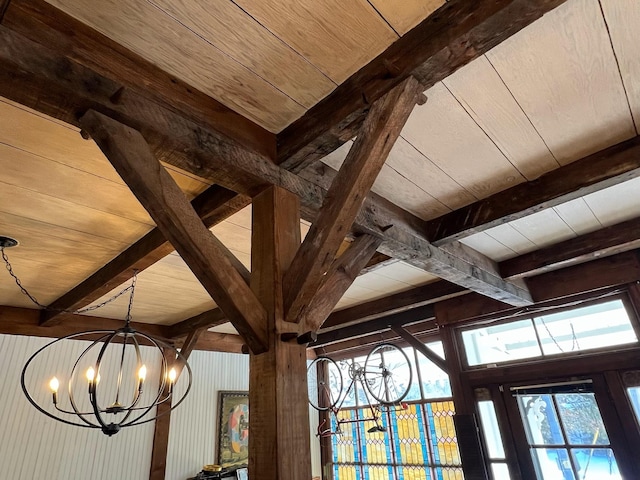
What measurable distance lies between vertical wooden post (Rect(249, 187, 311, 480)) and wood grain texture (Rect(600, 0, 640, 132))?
3.80 feet

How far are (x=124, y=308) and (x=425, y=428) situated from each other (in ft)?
11.5

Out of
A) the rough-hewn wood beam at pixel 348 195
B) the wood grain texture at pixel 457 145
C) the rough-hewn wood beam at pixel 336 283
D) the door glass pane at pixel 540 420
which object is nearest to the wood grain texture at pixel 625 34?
the wood grain texture at pixel 457 145

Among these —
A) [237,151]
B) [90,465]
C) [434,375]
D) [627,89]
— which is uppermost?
[627,89]

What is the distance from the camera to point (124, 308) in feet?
12.6

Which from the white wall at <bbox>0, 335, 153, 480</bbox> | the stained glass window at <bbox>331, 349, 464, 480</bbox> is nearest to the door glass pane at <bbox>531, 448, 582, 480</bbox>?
the stained glass window at <bbox>331, 349, 464, 480</bbox>

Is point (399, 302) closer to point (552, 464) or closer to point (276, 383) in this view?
point (552, 464)

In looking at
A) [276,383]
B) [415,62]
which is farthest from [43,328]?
[415,62]

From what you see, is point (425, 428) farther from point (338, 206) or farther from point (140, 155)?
point (140, 155)

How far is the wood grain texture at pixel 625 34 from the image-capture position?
3.63ft

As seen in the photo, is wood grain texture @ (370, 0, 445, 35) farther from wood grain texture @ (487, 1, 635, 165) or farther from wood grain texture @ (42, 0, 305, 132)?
wood grain texture @ (42, 0, 305, 132)

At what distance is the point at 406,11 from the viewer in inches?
42.8

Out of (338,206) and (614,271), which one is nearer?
(338,206)

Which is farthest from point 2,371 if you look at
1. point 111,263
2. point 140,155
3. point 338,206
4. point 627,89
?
point 627,89

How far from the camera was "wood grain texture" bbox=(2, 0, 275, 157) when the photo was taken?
3.15ft
